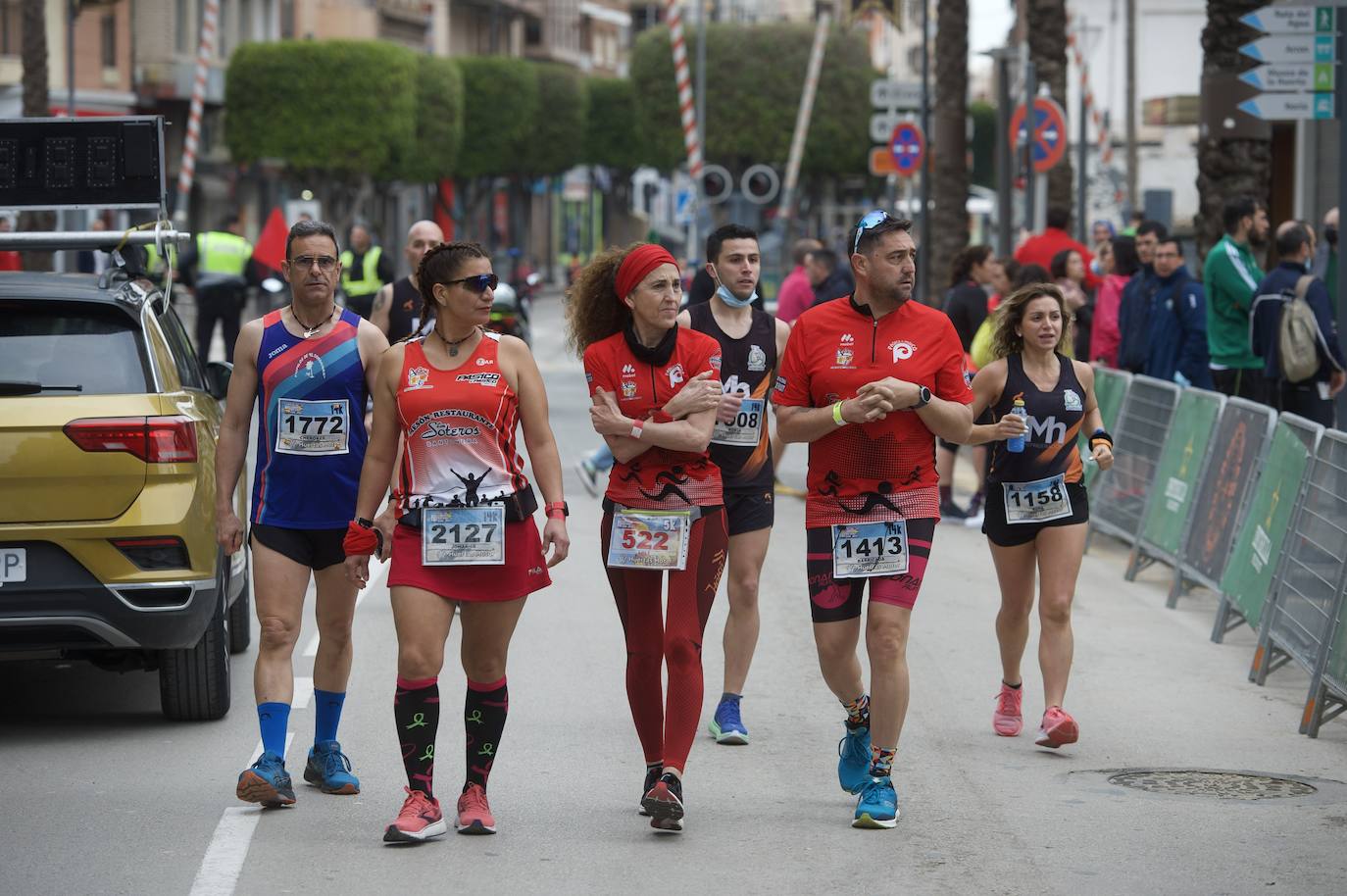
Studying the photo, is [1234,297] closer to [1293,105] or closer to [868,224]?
[1293,105]

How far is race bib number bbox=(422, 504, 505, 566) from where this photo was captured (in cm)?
638

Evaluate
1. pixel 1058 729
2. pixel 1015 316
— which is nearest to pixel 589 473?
pixel 1015 316

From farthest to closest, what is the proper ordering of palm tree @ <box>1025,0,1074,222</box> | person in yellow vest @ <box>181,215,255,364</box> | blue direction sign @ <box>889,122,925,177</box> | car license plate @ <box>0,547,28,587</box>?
1. blue direction sign @ <box>889,122,925,177</box>
2. palm tree @ <box>1025,0,1074,222</box>
3. person in yellow vest @ <box>181,215,255,364</box>
4. car license plate @ <box>0,547,28,587</box>

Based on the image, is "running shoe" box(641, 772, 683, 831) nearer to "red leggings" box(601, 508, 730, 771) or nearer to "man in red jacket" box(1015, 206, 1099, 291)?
"red leggings" box(601, 508, 730, 771)

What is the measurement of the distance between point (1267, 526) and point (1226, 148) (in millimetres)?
6972

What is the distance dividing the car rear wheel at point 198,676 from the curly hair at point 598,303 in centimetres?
202

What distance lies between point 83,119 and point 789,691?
363 cm

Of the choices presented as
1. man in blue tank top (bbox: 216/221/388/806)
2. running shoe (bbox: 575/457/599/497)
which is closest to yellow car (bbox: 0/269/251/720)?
man in blue tank top (bbox: 216/221/388/806)

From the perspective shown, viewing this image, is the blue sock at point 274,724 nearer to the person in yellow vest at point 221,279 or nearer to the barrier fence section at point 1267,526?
the barrier fence section at point 1267,526

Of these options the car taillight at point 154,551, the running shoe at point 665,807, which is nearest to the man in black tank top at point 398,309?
the car taillight at point 154,551

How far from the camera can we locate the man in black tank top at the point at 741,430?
8008 mm

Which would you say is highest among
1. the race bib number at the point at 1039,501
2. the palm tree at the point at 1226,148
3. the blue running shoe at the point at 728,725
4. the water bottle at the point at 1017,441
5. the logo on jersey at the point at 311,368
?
the palm tree at the point at 1226,148

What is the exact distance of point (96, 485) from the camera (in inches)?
301

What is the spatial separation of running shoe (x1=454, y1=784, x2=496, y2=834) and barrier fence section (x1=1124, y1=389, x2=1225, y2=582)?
6.36m
